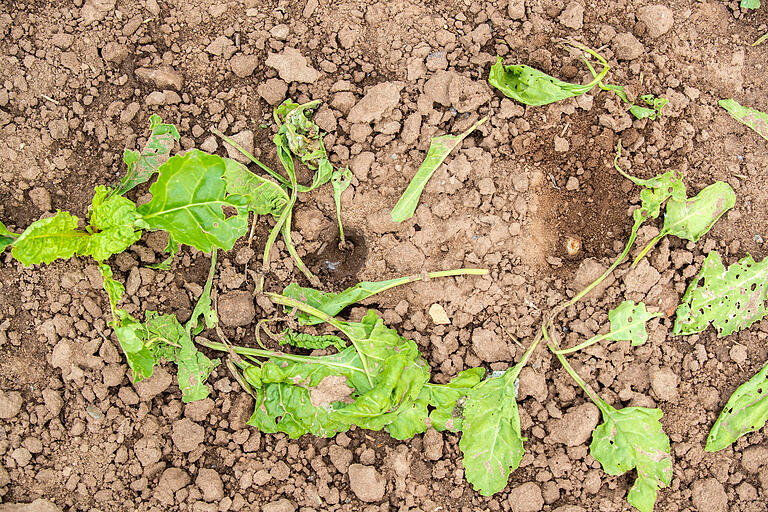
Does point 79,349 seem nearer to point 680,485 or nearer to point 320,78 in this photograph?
point 320,78

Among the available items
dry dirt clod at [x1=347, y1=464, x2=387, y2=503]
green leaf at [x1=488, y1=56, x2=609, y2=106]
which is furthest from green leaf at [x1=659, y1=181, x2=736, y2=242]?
dry dirt clod at [x1=347, y1=464, x2=387, y2=503]

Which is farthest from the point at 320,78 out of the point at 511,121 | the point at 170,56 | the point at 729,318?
the point at 729,318

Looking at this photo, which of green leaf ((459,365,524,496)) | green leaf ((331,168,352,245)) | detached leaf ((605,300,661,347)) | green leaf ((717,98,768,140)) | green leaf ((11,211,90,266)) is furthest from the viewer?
green leaf ((717,98,768,140))

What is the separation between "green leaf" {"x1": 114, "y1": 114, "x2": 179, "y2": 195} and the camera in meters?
3.03

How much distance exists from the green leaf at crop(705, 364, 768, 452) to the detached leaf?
524 mm

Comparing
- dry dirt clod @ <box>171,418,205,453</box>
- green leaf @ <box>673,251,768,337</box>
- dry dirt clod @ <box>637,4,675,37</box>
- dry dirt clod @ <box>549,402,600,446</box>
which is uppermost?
dry dirt clod @ <box>637,4,675,37</box>

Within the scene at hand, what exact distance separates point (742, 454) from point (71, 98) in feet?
11.8

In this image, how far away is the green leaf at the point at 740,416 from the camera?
3.02 m

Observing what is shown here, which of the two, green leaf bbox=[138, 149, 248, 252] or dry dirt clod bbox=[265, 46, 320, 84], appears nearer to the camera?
green leaf bbox=[138, 149, 248, 252]

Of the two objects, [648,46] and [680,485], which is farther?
[648,46]

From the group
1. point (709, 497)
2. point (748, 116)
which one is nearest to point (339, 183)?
point (748, 116)

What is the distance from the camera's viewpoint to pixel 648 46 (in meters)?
3.27

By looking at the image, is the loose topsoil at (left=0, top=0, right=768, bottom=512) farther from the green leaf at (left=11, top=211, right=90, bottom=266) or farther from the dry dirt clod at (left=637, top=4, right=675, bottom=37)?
the green leaf at (left=11, top=211, right=90, bottom=266)

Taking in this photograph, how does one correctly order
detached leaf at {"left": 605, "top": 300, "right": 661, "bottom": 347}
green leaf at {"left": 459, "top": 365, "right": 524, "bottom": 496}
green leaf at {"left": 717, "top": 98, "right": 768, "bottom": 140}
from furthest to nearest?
green leaf at {"left": 717, "top": 98, "right": 768, "bottom": 140}
detached leaf at {"left": 605, "top": 300, "right": 661, "bottom": 347}
green leaf at {"left": 459, "top": 365, "right": 524, "bottom": 496}
